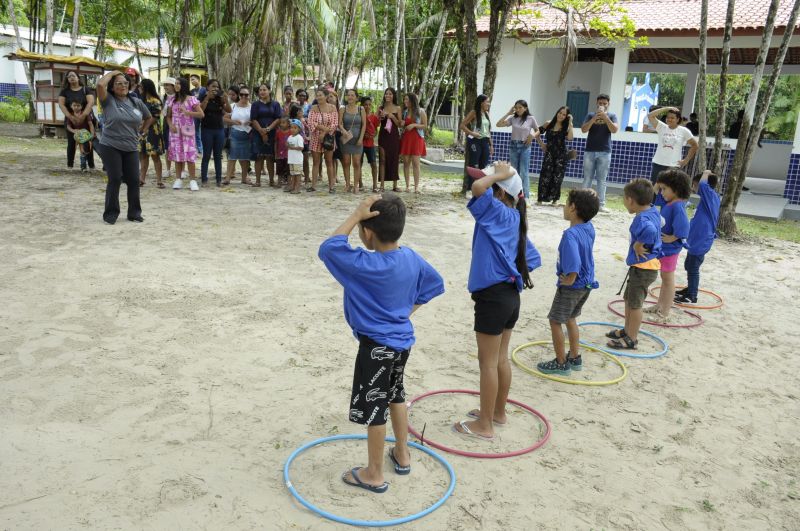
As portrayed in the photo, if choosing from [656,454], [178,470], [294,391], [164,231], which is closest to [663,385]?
[656,454]

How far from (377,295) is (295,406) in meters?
1.32

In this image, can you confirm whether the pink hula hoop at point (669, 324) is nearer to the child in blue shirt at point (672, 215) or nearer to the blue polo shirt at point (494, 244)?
the child in blue shirt at point (672, 215)

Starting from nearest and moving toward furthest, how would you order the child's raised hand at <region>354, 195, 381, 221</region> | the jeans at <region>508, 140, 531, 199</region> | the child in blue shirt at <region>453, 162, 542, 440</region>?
the child's raised hand at <region>354, 195, 381, 221</region> → the child in blue shirt at <region>453, 162, 542, 440</region> → the jeans at <region>508, 140, 531, 199</region>

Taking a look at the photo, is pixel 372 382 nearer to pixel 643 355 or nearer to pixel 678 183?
pixel 643 355

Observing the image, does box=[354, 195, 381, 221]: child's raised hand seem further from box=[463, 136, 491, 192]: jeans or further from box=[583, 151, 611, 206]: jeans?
box=[583, 151, 611, 206]: jeans

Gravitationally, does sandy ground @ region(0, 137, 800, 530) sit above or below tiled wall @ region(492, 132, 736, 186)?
below

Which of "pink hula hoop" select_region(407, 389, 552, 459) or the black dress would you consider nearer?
"pink hula hoop" select_region(407, 389, 552, 459)

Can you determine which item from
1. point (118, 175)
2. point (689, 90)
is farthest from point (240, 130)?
point (689, 90)

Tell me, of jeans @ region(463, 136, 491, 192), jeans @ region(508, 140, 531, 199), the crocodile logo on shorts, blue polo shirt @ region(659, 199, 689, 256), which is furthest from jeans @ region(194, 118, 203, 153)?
the crocodile logo on shorts

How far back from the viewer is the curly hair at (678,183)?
5.54 m

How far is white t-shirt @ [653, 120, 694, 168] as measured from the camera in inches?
369

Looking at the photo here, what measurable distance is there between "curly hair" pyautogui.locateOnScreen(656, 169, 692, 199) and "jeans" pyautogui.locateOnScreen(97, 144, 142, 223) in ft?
19.5

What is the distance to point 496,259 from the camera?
3312mm

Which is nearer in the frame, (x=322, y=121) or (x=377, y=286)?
(x=377, y=286)
